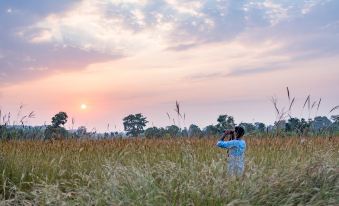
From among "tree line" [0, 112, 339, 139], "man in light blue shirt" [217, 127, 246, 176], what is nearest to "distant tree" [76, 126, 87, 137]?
"tree line" [0, 112, 339, 139]

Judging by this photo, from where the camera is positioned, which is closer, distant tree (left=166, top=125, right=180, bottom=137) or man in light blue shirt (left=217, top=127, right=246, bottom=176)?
man in light blue shirt (left=217, top=127, right=246, bottom=176)

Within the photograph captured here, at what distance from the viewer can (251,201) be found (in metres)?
5.30

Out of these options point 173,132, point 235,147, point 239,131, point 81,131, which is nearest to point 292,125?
point 239,131

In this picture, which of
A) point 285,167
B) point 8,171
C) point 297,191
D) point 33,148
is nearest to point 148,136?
point 33,148

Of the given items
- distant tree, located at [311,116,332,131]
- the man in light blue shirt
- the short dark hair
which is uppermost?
distant tree, located at [311,116,332,131]

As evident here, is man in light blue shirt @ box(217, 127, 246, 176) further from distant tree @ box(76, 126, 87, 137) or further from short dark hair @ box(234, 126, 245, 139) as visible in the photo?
distant tree @ box(76, 126, 87, 137)

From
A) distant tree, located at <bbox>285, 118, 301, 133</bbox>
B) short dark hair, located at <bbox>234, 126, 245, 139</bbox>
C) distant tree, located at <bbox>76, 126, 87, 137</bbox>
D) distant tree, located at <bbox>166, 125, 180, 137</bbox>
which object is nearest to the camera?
short dark hair, located at <bbox>234, 126, 245, 139</bbox>

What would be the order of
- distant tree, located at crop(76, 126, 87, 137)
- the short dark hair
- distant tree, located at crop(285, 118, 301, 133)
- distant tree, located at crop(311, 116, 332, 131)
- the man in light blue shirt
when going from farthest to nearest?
distant tree, located at crop(76, 126, 87, 137) → distant tree, located at crop(311, 116, 332, 131) → distant tree, located at crop(285, 118, 301, 133) → the short dark hair → the man in light blue shirt

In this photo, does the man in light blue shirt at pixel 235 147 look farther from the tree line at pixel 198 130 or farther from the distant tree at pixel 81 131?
the distant tree at pixel 81 131

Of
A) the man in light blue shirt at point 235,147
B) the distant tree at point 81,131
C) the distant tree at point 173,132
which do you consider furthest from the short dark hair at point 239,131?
the distant tree at point 81,131

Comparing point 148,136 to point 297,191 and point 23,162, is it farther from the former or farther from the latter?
point 297,191

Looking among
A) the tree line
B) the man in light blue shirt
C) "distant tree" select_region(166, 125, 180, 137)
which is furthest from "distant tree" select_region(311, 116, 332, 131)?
"distant tree" select_region(166, 125, 180, 137)

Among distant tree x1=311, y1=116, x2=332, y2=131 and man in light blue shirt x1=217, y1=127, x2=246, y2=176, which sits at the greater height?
distant tree x1=311, y1=116, x2=332, y2=131

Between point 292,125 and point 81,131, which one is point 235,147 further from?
point 81,131
